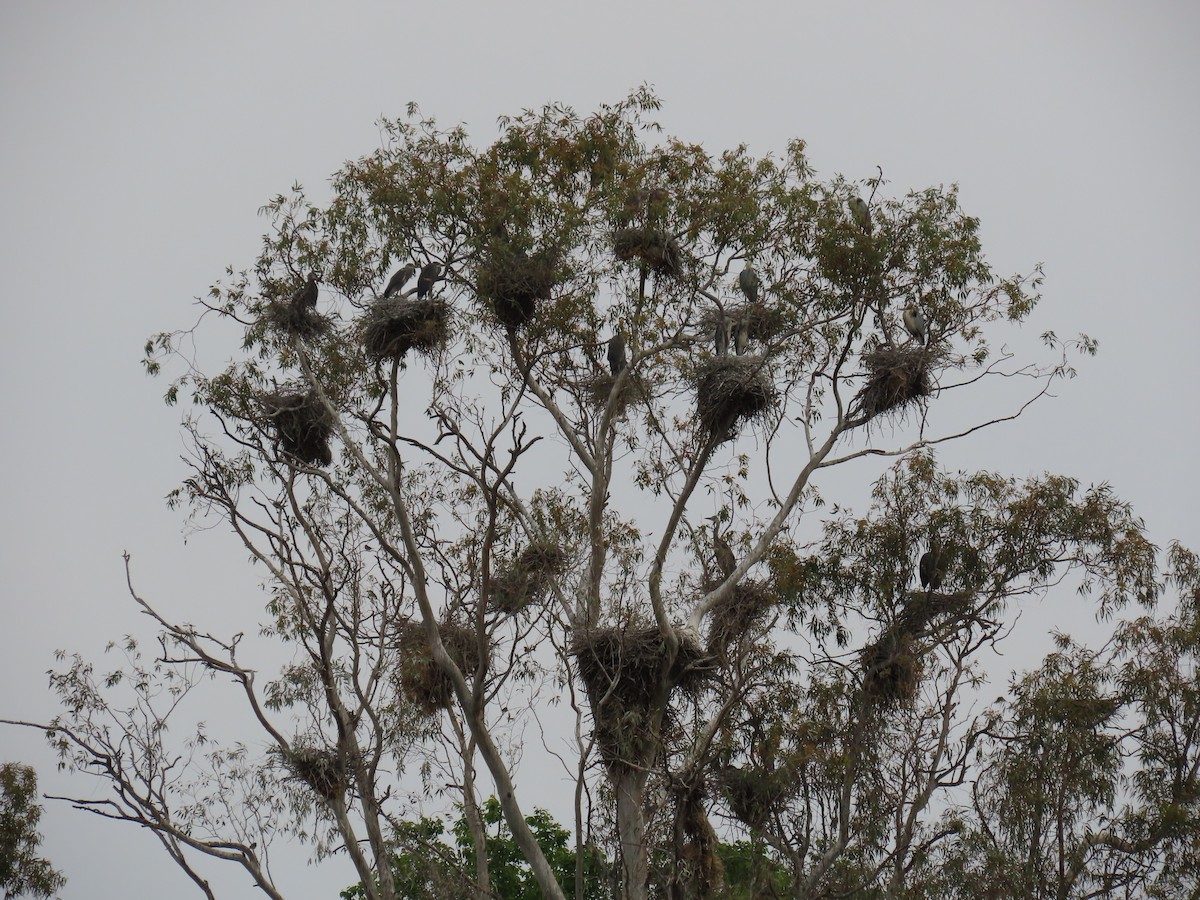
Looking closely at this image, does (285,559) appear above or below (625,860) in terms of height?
above

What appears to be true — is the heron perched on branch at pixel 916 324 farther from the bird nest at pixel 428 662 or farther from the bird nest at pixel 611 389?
the bird nest at pixel 428 662

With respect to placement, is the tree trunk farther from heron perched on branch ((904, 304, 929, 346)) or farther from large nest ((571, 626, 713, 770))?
heron perched on branch ((904, 304, 929, 346))

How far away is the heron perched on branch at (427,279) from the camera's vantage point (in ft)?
37.3

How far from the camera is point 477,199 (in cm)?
1170

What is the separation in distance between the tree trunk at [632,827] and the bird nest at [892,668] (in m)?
2.80

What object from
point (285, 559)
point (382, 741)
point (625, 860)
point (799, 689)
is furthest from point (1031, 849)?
point (285, 559)

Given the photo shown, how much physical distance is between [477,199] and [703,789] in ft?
17.4

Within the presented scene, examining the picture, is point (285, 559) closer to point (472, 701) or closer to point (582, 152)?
point (472, 701)

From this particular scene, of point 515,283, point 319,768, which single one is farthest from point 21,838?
point 515,283

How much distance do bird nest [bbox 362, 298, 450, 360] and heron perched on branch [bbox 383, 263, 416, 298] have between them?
600 mm

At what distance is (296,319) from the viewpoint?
39.7 feet

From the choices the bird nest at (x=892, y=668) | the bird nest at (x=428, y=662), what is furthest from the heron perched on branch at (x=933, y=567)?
the bird nest at (x=428, y=662)

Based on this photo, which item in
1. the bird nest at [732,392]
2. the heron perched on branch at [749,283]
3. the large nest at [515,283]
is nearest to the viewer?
the large nest at [515,283]

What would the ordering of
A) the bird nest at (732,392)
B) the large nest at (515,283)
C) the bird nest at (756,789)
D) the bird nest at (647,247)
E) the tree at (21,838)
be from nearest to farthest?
the large nest at (515,283)
the bird nest at (732,392)
the bird nest at (756,789)
the bird nest at (647,247)
the tree at (21,838)
